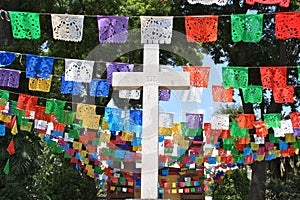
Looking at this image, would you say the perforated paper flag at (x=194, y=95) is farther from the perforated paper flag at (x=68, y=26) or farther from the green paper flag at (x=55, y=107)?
the perforated paper flag at (x=68, y=26)

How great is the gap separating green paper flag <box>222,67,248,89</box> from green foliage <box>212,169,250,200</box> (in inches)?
376

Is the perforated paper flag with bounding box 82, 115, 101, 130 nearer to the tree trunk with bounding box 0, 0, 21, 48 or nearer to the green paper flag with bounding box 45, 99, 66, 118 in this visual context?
the green paper flag with bounding box 45, 99, 66, 118

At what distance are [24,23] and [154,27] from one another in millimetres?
2453

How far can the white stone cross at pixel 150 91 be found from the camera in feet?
23.9

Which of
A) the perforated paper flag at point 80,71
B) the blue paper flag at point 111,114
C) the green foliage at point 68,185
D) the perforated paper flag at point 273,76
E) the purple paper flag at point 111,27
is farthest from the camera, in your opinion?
the green foliage at point 68,185

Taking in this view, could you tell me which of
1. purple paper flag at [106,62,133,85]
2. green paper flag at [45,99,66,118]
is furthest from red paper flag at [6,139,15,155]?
purple paper flag at [106,62,133,85]

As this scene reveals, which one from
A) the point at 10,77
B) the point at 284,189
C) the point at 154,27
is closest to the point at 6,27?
the point at 10,77

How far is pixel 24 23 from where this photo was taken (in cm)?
953

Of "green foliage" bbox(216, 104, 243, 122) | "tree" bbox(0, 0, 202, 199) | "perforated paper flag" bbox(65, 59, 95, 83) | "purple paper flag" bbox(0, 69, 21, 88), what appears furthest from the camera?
"green foliage" bbox(216, 104, 243, 122)

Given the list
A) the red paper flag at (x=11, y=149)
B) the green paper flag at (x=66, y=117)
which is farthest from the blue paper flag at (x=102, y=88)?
the red paper flag at (x=11, y=149)

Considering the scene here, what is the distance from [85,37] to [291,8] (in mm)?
7008

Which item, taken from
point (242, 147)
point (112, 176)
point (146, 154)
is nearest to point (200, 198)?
point (112, 176)

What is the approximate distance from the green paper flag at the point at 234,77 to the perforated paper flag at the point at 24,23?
4.33m

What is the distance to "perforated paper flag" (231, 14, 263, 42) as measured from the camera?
383 inches
